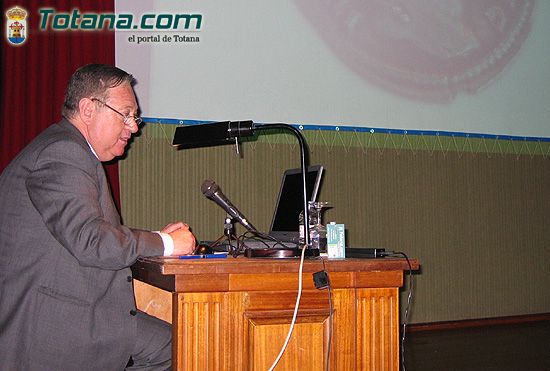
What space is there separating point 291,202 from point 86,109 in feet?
3.49

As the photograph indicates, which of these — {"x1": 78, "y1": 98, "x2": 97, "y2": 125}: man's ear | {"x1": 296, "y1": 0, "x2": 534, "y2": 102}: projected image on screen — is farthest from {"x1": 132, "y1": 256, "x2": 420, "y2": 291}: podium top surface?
{"x1": 296, "y1": 0, "x2": 534, "y2": 102}: projected image on screen

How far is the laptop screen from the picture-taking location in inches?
102

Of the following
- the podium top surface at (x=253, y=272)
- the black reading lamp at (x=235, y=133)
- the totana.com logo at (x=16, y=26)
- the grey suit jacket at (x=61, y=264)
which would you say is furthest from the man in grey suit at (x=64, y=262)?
the totana.com logo at (x=16, y=26)

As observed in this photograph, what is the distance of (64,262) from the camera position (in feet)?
5.72

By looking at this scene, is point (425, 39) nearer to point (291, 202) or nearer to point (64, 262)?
point (291, 202)

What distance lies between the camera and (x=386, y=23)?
459 cm

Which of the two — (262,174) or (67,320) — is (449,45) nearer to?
(262,174)

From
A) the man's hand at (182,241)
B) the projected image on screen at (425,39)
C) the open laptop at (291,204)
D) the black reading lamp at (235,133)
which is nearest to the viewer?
the man's hand at (182,241)

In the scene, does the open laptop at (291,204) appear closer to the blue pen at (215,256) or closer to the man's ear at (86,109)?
the blue pen at (215,256)

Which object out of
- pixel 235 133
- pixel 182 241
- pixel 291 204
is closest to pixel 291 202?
pixel 291 204

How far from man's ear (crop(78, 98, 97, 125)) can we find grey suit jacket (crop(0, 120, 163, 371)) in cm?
16

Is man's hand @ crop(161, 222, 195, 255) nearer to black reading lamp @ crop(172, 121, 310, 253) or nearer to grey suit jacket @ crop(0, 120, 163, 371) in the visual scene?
grey suit jacket @ crop(0, 120, 163, 371)

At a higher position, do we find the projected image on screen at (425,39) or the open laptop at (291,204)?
the projected image on screen at (425,39)

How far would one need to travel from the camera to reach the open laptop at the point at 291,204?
2570mm
